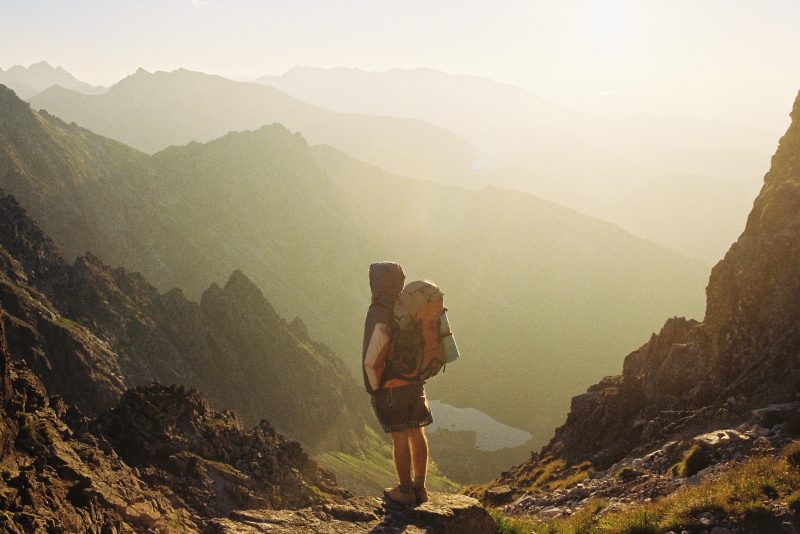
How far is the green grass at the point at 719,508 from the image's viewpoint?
10344mm

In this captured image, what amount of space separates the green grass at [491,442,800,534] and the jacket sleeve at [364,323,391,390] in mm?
4316

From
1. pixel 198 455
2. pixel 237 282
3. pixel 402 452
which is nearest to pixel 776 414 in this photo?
pixel 402 452

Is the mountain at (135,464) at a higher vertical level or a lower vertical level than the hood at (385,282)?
lower

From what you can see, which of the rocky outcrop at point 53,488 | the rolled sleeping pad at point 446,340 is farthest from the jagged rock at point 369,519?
the rocky outcrop at point 53,488

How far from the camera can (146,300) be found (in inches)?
5084

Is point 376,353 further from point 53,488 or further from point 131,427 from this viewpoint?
point 131,427

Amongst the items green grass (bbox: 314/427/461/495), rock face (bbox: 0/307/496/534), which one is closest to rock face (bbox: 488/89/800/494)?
rock face (bbox: 0/307/496/534)

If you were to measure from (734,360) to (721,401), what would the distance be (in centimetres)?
369

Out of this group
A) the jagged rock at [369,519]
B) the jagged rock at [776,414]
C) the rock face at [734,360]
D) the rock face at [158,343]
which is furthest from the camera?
the rock face at [158,343]

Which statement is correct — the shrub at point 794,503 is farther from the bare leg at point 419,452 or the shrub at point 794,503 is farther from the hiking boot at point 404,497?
the hiking boot at point 404,497

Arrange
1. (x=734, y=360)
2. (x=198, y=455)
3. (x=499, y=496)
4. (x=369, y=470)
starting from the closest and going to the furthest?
1. (x=734, y=360)
2. (x=499, y=496)
3. (x=198, y=455)
4. (x=369, y=470)

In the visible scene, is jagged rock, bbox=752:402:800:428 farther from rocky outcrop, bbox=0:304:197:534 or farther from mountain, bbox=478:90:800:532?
rocky outcrop, bbox=0:304:197:534

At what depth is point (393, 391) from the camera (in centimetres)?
1085

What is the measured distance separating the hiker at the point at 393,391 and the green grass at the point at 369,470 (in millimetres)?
96874
